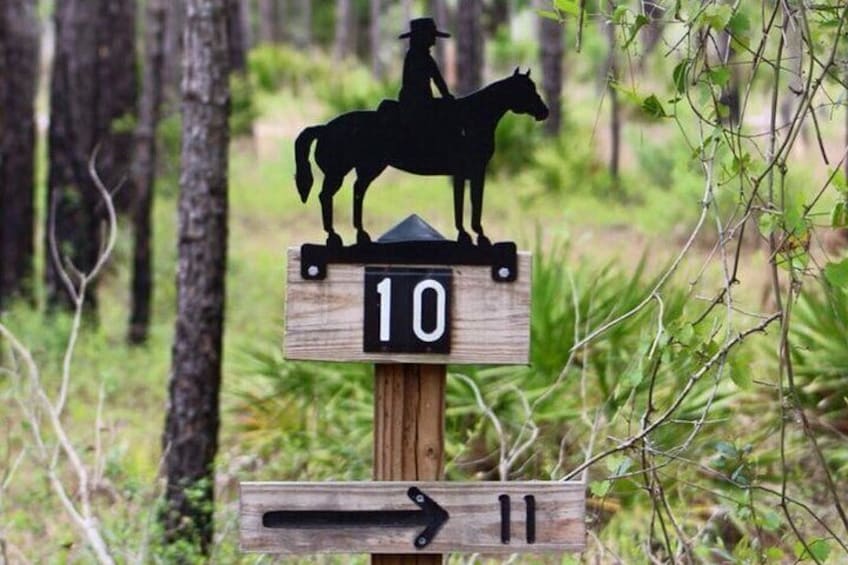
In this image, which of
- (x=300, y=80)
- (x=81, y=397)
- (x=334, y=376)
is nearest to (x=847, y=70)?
(x=334, y=376)

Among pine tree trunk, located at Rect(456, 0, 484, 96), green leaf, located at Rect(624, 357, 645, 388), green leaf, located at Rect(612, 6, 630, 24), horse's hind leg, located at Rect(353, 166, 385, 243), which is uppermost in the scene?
pine tree trunk, located at Rect(456, 0, 484, 96)

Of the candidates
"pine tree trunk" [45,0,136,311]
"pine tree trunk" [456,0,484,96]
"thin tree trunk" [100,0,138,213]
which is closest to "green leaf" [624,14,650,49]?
"pine tree trunk" [45,0,136,311]

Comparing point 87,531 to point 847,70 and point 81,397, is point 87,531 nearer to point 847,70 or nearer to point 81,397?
point 847,70

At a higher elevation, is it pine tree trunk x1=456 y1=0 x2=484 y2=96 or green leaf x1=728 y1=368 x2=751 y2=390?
pine tree trunk x1=456 y1=0 x2=484 y2=96

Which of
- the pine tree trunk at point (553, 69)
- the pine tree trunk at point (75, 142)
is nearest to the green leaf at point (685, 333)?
the pine tree trunk at point (75, 142)

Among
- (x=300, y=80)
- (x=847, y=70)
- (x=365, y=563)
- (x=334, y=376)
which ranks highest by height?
(x=300, y=80)

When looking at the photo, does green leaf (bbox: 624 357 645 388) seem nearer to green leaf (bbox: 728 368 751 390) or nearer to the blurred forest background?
the blurred forest background

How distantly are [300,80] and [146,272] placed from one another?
20199 mm

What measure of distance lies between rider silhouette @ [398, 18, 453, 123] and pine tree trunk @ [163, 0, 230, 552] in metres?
3.67

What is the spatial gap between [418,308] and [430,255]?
0.42 ft

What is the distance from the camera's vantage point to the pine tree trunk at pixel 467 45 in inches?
824

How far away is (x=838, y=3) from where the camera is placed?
3691 millimetres

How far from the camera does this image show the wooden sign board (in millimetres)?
3283

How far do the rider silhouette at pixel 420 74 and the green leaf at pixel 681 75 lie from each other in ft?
1.84
